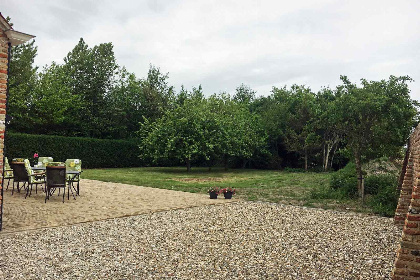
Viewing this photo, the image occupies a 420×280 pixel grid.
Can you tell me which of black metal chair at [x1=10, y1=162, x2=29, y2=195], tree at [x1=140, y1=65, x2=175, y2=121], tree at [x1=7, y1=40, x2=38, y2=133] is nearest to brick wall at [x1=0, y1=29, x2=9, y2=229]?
black metal chair at [x1=10, y1=162, x2=29, y2=195]

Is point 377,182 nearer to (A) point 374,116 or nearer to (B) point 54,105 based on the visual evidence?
(A) point 374,116

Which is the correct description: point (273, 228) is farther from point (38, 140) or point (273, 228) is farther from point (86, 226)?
point (38, 140)

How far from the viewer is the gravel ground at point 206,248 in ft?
14.3

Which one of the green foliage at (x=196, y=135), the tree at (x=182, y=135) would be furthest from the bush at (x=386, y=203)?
the tree at (x=182, y=135)

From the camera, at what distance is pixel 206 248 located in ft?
17.9

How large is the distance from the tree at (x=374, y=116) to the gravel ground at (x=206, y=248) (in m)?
2.91

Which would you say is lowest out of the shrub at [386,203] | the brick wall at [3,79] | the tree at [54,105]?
the shrub at [386,203]

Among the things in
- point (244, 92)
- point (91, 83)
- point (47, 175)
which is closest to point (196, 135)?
point (91, 83)

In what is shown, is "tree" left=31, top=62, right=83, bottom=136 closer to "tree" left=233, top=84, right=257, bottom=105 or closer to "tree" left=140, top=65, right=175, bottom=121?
"tree" left=140, top=65, right=175, bottom=121

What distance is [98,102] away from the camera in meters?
31.1

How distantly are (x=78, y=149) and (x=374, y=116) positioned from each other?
20.0 meters

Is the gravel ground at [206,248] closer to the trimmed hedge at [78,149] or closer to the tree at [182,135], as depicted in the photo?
the tree at [182,135]

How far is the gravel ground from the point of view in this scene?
14.3 ft

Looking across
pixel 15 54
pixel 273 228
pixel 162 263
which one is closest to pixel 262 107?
pixel 15 54
